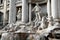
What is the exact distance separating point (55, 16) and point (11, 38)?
3690 mm

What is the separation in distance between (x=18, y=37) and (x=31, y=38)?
85cm

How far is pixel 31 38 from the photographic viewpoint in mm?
8531

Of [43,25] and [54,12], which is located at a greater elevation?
[54,12]

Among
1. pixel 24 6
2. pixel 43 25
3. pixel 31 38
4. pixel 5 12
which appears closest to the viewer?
pixel 31 38

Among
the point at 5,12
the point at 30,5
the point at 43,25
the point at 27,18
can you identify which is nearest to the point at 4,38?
the point at 43,25

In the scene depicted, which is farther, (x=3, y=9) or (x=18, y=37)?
(x=3, y=9)

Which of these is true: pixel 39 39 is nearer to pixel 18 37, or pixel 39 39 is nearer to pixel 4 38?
pixel 18 37

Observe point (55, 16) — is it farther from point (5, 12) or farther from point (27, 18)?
point (5, 12)

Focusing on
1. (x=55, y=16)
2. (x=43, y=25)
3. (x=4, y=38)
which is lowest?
(x=4, y=38)

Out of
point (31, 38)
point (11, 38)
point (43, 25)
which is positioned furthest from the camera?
point (43, 25)

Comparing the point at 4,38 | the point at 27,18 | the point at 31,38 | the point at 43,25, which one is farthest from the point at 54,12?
the point at 27,18

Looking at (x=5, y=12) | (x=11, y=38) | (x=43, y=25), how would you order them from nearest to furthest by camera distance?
1. (x=11, y=38)
2. (x=43, y=25)
3. (x=5, y=12)

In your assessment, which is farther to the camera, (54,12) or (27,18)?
(27,18)

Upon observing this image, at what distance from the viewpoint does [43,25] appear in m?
10.2
